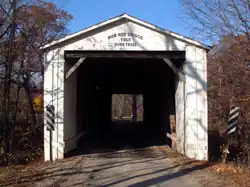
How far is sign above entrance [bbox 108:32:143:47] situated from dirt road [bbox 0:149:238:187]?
3906 mm

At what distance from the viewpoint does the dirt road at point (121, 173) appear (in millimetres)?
7909

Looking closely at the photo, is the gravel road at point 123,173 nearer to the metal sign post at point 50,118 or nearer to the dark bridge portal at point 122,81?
the metal sign post at point 50,118

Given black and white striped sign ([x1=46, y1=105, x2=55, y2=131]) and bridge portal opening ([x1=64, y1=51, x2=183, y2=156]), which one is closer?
black and white striped sign ([x1=46, y1=105, x2=55, y2=131])

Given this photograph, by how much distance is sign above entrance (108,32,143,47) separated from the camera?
38.6 feet

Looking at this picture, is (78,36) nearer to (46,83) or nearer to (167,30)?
(46,83)

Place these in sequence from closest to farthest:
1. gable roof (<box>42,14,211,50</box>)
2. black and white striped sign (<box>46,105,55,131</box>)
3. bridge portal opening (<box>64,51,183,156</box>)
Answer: black and white striped sign (<box>46,105,55,131</box>) < gable roof (<box>42,14,211,50</box>) < bridge portal opening (<box>64,51,183,156</box>)

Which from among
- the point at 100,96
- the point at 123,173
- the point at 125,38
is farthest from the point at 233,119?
the point at 100,96

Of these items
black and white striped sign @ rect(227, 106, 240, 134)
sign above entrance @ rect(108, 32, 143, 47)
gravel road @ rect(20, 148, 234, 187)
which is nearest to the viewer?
gravel road @ rect(20, 148, 234, 187)

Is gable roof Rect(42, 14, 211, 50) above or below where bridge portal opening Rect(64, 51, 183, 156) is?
above

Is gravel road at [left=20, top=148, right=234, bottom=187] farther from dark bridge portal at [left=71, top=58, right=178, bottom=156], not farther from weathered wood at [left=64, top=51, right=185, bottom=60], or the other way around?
weathered wood at [left=64, top=51, right=185, bottom=60]

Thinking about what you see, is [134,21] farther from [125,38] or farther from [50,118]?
[50,118]

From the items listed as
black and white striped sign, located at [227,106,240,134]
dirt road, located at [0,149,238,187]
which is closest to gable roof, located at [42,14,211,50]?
black and white striped sign, located at [227,106,240,134]

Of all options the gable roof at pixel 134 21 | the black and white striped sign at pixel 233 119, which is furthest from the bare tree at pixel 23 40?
the black and white striped sign at pixel 233 119

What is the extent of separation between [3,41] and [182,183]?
12257 mm
